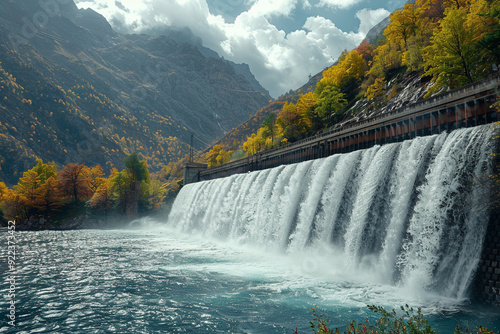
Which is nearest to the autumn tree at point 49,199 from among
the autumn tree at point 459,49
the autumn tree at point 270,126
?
the autumn tree at point 270,126

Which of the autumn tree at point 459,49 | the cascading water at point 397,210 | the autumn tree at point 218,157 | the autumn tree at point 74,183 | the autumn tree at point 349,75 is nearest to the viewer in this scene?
the cascading water at point 397,210

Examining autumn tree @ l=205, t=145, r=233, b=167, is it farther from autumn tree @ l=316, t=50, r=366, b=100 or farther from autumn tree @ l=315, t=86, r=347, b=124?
autumn tree @ l=315, t=86, r=347, b=124

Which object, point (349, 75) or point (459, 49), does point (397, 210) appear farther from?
point (349, 75)

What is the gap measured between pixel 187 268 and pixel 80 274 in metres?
6.14

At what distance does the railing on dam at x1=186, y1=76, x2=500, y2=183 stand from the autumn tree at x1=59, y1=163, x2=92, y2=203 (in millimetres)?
52015

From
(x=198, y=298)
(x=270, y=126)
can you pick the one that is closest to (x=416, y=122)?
(x=198, y=298)

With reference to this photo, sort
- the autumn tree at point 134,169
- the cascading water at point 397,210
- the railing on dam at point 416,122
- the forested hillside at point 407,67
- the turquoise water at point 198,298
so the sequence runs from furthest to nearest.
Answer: the autumn tree at point 134,169
the forested hillside at point 407,67
the railing on dam at point 416,122
the cascading water at point 397,210
the turquoise water at point 198,298

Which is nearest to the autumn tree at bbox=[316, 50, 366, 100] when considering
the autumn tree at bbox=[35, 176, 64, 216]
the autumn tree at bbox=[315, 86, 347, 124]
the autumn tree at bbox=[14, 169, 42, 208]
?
the autumn tree at bbox=[315, 86, 347, 124]

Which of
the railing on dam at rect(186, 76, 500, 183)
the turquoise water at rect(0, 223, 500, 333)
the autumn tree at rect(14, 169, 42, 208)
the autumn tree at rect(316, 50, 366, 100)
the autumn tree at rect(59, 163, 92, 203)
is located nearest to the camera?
the turquoise water at rect(0, 223, 500, 333)

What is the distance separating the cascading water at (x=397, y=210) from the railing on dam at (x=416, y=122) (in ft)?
16.0

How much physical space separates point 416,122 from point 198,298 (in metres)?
20.3

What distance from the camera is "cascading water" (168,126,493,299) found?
1340 cm

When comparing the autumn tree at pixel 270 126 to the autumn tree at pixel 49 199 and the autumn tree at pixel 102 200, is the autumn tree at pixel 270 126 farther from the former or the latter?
the autumn tree at pixel 49 199

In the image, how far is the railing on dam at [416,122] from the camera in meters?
18.9
